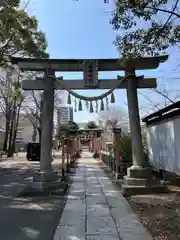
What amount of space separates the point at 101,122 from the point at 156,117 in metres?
58.6

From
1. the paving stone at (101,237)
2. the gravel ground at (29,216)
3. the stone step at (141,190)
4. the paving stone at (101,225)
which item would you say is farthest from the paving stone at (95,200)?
the paving stone at (101,237)

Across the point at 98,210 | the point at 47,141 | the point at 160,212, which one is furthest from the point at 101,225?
the point at 47,141

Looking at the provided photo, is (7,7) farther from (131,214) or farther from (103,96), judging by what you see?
(131,214)

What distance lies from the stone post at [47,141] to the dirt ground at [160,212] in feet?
9.70

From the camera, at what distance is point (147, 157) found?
15805mm

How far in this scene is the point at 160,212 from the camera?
7359 mm

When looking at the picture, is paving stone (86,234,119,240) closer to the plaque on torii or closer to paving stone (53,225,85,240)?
paving stone (53,225,85,240)

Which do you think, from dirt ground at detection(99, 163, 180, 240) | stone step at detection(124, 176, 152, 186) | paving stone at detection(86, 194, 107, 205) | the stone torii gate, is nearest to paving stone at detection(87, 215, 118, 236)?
dirt ground at detection(99, 163, 180, 240)

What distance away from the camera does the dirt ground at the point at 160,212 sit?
5848mm

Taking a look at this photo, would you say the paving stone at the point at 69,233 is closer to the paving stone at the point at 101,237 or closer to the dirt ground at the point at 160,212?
the paving stone at the point at 101,237

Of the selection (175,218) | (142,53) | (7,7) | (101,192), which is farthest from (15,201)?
(7,7)

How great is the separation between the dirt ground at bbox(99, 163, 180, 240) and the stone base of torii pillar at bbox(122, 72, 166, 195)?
0.40 meters

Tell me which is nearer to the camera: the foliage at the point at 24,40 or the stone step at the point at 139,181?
the stone step at the point at 139,181

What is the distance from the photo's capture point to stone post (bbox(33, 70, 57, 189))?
11.0m
